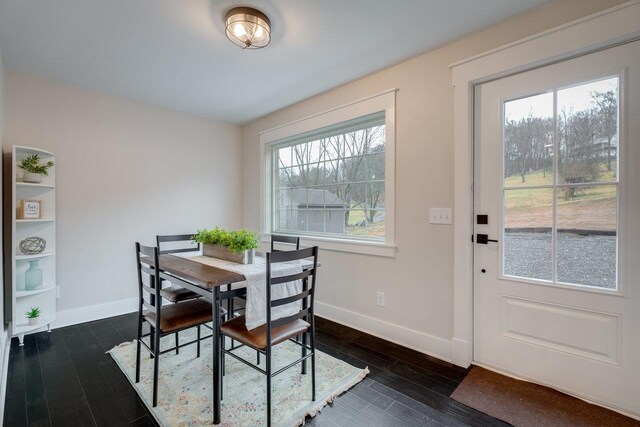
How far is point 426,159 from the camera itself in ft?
7.72

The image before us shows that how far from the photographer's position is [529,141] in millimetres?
1949

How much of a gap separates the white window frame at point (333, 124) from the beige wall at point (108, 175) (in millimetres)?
751

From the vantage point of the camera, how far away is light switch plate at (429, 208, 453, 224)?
7.25 ft

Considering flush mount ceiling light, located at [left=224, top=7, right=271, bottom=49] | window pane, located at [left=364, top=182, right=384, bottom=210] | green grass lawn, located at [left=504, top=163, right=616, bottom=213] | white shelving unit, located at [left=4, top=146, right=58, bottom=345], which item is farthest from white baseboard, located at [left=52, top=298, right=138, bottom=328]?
green grass lawn, located at [left=504, top=163, right=616, bottom=213]

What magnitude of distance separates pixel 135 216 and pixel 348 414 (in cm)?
300

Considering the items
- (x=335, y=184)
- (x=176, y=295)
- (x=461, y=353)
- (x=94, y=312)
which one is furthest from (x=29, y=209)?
(x=461, y=353)

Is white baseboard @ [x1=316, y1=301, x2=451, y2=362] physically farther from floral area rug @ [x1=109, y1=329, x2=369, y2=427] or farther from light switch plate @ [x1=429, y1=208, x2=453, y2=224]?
light switch plate @ [x1=429, y1=208, x2=453, y2=224]

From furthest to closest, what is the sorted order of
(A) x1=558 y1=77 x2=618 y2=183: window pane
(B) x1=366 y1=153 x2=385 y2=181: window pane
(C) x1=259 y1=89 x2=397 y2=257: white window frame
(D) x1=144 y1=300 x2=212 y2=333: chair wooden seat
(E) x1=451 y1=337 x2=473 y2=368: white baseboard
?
(B) x1=366 y1=153 x2=385 y2=181: window pane, (C) x1=259 y1=89 x2=397 y2=257: white window frame, (E) x1=451 y1=337 x2=473 y2=368: white baseboard, (D) x1=144 y1=300 x2=212 y2=333: chair wooden seat, (A) x1=558 y1=77 x2=618 y2=183: window pane

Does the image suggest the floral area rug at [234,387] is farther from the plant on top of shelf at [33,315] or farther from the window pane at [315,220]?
the window pane at [315,220]

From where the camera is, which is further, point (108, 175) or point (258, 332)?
point (108, 175)

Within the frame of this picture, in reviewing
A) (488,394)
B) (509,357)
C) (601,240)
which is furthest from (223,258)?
(601,240)

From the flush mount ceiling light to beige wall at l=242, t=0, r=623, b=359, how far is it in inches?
43.4

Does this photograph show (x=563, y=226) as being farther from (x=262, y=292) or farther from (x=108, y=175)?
(x=108, y=175)

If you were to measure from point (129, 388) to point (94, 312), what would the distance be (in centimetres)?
160
